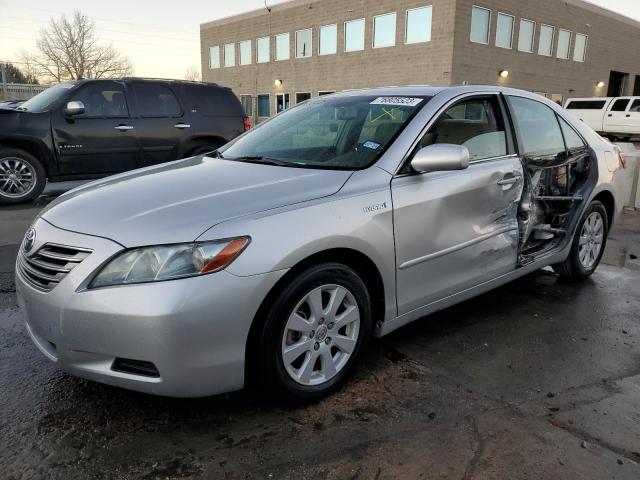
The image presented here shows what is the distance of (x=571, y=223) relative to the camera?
4.45 m

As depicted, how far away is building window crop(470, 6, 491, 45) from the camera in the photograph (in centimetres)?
2497

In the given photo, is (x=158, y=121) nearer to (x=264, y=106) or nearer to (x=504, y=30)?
(x=504, y=30)

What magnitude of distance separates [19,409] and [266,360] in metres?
1.29

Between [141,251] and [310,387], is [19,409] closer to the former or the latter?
[141,251]

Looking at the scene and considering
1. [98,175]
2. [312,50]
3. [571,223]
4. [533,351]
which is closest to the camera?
[533,351]

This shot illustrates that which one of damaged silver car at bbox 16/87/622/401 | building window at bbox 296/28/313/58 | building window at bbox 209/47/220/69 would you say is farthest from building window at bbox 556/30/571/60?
damaged silver car at bbox 16/87/622/401

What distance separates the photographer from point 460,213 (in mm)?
3328

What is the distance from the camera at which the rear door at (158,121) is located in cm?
846

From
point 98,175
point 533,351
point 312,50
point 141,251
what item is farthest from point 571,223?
point 312,50

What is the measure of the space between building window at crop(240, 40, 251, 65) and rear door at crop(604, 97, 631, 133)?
71.9 ft

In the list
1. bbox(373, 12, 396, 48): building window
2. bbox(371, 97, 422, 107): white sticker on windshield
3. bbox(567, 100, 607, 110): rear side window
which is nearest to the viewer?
bbox(371, 97, 422, 107): white sticker on windshield

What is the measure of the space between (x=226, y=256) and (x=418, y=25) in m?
25.7

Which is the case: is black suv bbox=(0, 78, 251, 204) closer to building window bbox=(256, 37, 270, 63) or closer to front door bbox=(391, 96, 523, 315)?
front door bbox=(391, 96, 523, 315)

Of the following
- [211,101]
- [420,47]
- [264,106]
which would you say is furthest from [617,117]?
[264,106]
